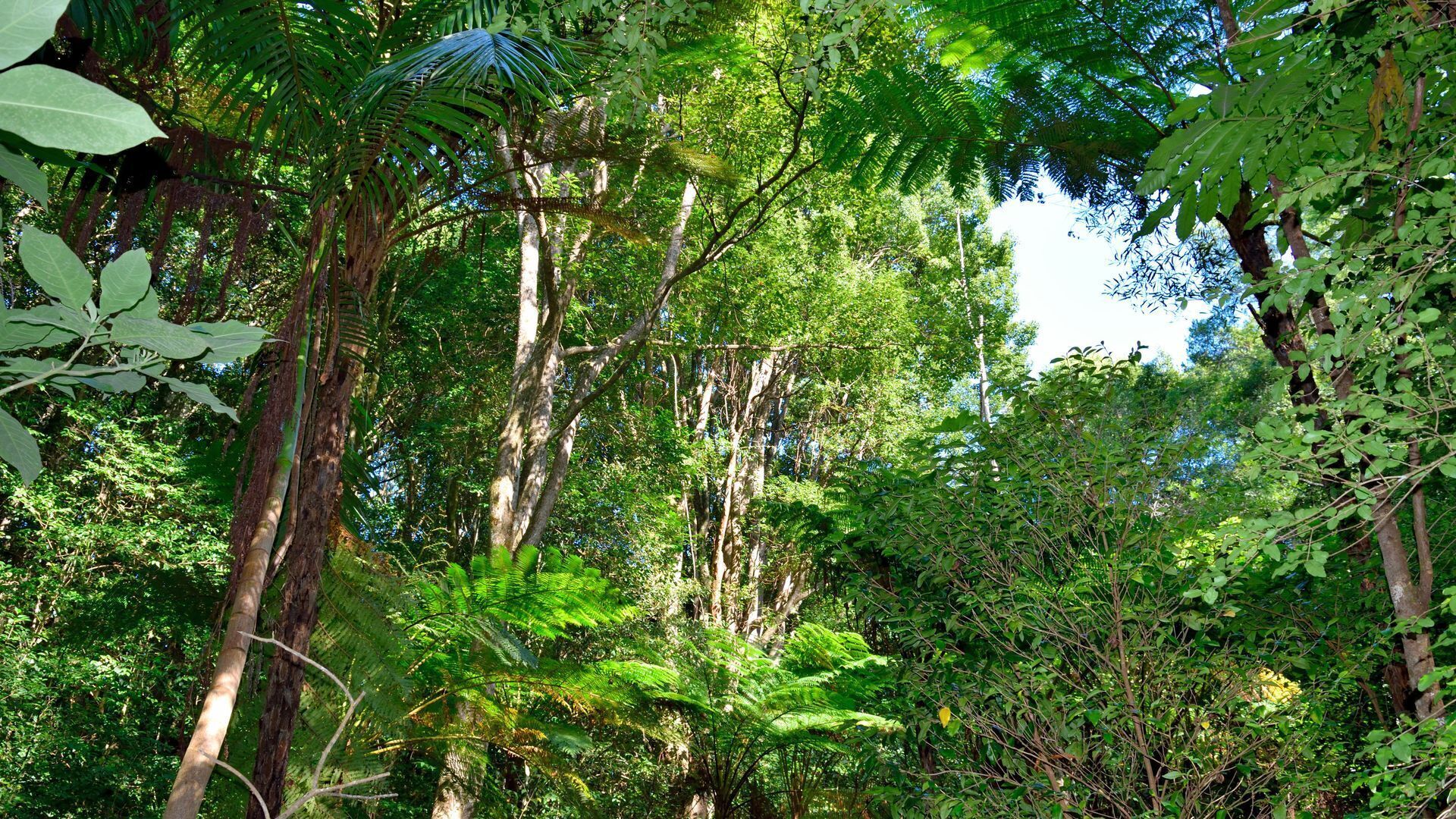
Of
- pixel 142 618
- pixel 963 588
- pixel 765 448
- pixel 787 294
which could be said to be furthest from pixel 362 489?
pixel 765 448

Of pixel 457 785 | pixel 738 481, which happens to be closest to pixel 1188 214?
pixel 457 785

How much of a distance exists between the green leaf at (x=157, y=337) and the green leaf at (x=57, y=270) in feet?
0.07

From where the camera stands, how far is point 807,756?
23.9ft

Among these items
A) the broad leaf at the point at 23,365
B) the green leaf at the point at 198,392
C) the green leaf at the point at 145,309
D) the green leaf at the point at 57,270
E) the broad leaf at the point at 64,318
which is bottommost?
the green leaf at the point at 198,392

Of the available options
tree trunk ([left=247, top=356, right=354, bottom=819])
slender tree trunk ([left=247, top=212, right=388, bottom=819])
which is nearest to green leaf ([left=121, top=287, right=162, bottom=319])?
slender tree trunk ([left=247, top=212, right=388, bottom=819])

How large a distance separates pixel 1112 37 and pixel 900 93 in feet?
2.35

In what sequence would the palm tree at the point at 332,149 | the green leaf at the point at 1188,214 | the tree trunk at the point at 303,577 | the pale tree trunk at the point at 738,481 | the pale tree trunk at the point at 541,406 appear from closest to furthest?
the palm tree at the point at 332,149
the green leaf at the point at 1188,214
the tree trunk at the point at 303,577
the pale tree trunk at the point at 541,406
the pale tree trunk at the point at 738,481

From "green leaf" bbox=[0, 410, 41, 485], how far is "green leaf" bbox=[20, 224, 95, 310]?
9cm

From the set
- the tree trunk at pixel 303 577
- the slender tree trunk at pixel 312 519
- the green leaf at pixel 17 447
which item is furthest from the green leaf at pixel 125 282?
the tree trunk at pixel 303 577

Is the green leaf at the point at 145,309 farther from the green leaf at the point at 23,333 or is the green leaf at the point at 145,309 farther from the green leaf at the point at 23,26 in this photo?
the green leaf at the point at 23,26

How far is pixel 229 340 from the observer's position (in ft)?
1.77

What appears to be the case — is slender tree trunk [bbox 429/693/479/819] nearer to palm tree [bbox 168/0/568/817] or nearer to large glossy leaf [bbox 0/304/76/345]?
palm tree [bbox 168/0/568/817]

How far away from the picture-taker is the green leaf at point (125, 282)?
0.47 metres

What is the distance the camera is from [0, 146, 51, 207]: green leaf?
0.47 metres
